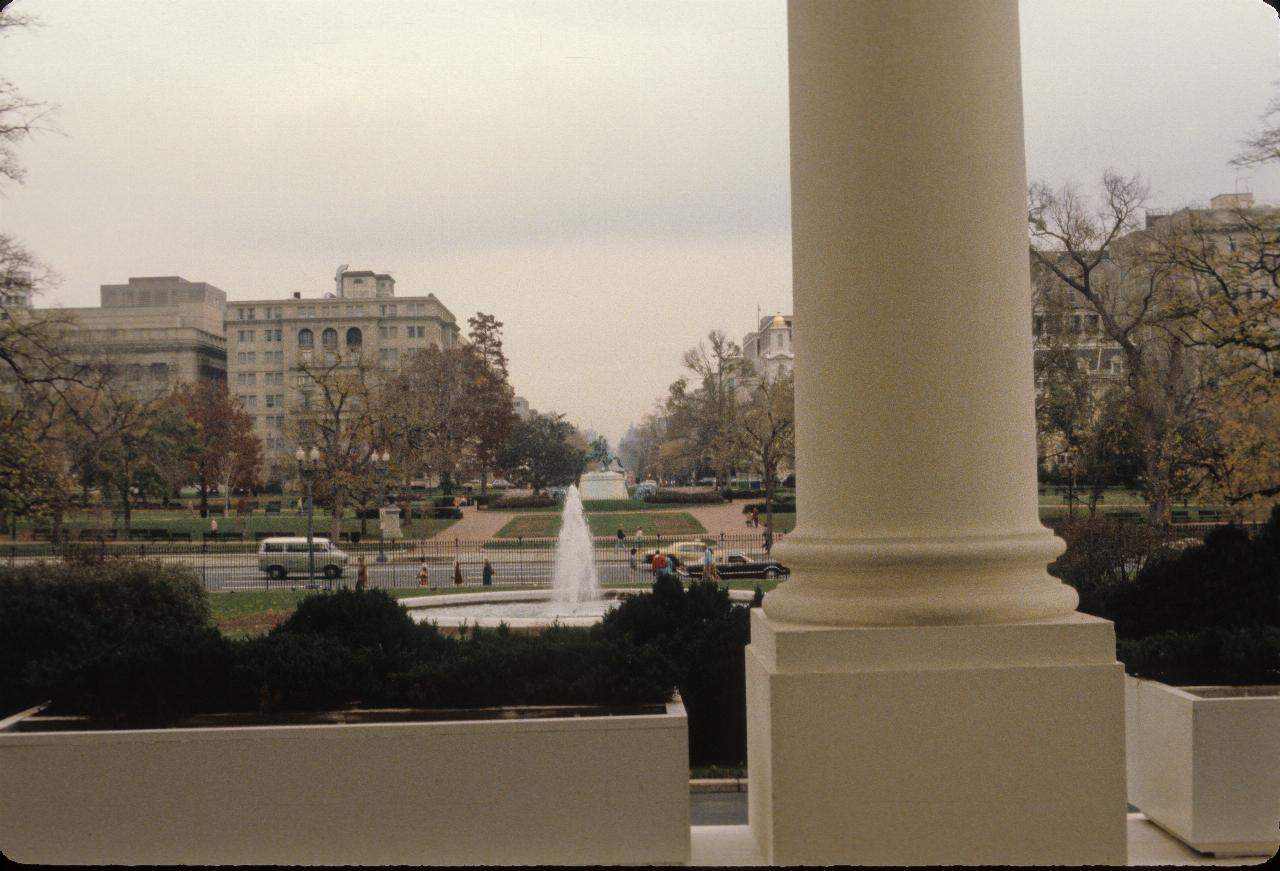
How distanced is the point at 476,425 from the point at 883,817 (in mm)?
65846

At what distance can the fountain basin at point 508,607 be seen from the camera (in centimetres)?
2230

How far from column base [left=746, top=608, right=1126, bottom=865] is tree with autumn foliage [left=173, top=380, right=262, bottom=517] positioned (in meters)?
61.6

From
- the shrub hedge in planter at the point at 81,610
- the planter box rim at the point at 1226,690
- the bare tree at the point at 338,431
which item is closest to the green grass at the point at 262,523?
the bare tree at the point at 338,431

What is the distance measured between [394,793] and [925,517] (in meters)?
3.71

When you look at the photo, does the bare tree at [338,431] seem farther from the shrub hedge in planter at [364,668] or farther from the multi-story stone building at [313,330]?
the shrub hedge in planter at [364,668]

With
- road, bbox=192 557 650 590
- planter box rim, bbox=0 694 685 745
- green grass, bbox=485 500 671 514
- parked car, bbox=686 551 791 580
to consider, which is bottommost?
road, bbox=192 557 650 590

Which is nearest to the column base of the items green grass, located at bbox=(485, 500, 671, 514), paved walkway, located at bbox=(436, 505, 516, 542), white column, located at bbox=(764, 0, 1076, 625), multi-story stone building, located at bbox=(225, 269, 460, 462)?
white column, located at bbox=(764, 0, 1076, 625)

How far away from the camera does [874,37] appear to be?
3904mm

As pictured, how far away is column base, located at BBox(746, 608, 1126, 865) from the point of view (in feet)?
12.4

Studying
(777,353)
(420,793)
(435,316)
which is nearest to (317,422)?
(435,316)

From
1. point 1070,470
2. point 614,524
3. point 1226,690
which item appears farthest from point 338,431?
point 1226,690

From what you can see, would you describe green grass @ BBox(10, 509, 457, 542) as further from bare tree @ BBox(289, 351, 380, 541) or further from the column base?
the column base

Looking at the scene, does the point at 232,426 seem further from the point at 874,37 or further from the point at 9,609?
the point at 874,37

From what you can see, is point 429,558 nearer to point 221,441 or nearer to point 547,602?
point 547,602
